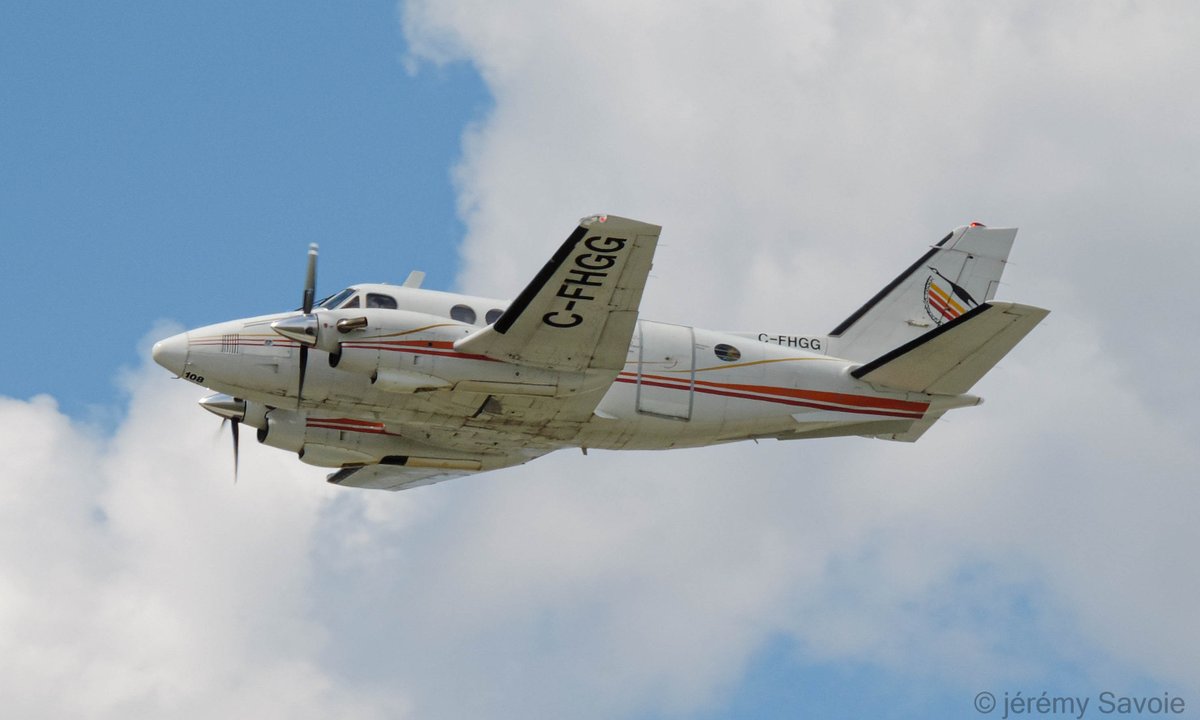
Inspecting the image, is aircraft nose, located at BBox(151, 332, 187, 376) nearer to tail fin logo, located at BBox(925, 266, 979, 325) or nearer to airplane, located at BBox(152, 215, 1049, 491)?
airplane, located at BBox(152, 215, 1049, 491)

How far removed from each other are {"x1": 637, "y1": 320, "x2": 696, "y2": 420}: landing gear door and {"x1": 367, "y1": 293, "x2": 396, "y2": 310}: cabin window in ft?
13.6

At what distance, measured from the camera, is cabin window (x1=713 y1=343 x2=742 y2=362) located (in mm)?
24219

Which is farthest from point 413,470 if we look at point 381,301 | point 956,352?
point 956,352

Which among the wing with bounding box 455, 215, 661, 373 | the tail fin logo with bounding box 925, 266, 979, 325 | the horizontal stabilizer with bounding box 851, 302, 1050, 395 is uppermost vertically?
the tail fin logo with bounding box 925, 266, 979, 325

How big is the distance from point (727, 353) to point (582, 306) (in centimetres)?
398

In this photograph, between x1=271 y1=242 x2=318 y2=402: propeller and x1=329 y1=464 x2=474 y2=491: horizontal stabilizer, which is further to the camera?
x1=329 y1=464 x2=474 y2=491: horizontal stabilizer

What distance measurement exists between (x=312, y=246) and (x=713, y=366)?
22.5 ft

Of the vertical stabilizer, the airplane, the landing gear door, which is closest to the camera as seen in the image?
the airplane

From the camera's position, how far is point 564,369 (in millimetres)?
22172

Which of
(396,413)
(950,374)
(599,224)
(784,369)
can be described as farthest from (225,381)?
(950,374)

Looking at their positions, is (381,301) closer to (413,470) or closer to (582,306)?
(582,306)

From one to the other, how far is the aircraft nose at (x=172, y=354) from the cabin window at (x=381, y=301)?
2858 millimetres

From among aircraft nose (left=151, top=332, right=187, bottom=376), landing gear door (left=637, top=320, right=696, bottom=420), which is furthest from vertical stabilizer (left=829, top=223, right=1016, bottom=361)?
aircraft nose (left=151, top=332, right=187, bottom=376)

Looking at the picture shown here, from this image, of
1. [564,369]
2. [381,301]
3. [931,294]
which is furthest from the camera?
[931,294]
